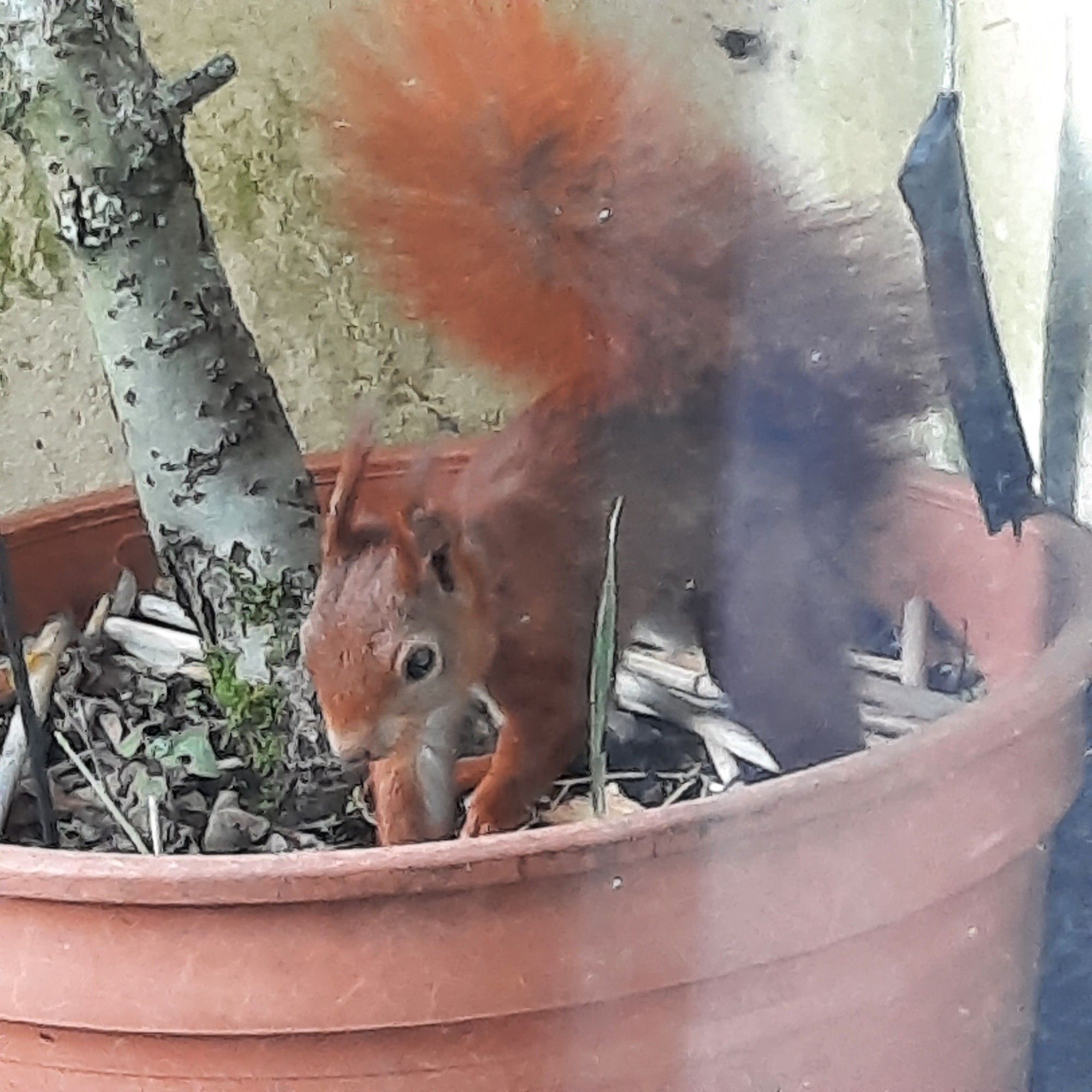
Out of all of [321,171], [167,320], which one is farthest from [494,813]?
[321,171]

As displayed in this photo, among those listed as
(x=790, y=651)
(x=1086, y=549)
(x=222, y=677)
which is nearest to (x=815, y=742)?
(x=790, y=651)

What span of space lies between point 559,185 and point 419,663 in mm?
202

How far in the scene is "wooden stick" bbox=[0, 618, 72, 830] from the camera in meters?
0.67

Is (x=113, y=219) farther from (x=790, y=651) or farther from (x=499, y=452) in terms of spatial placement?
(x=790, y=651)

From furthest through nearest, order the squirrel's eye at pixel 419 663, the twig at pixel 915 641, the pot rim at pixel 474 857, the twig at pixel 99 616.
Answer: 1. the twig at pixel 99 616
2. the twig at pixel 915 641
3. the squirrel's eye at pixel 419 663
4. the pot rim at pixel 474 857

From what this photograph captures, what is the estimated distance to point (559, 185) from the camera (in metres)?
0.63

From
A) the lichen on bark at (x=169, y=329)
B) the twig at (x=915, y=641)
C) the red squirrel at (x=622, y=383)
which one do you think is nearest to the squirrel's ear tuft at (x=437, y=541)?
the red squirrel at (x=622, y=383)

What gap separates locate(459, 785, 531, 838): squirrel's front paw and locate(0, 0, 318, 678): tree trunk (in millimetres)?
126

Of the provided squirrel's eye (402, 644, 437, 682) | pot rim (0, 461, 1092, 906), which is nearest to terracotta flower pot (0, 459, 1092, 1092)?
pot rim (0, 461, 1092, 906)

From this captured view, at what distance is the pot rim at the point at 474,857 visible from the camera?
47 cm

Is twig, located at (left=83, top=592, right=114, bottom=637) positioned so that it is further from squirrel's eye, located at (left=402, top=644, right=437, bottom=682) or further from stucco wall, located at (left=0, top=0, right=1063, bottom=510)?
squirrel's eye, located at (left=402, top=644, right=437, bottom=682)

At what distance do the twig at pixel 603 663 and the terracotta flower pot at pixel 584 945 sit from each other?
99 millimetres

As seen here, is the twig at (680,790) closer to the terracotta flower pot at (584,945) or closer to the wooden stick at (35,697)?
the terracotta flower pot at (584,945)

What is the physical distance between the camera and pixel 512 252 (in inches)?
25.1
